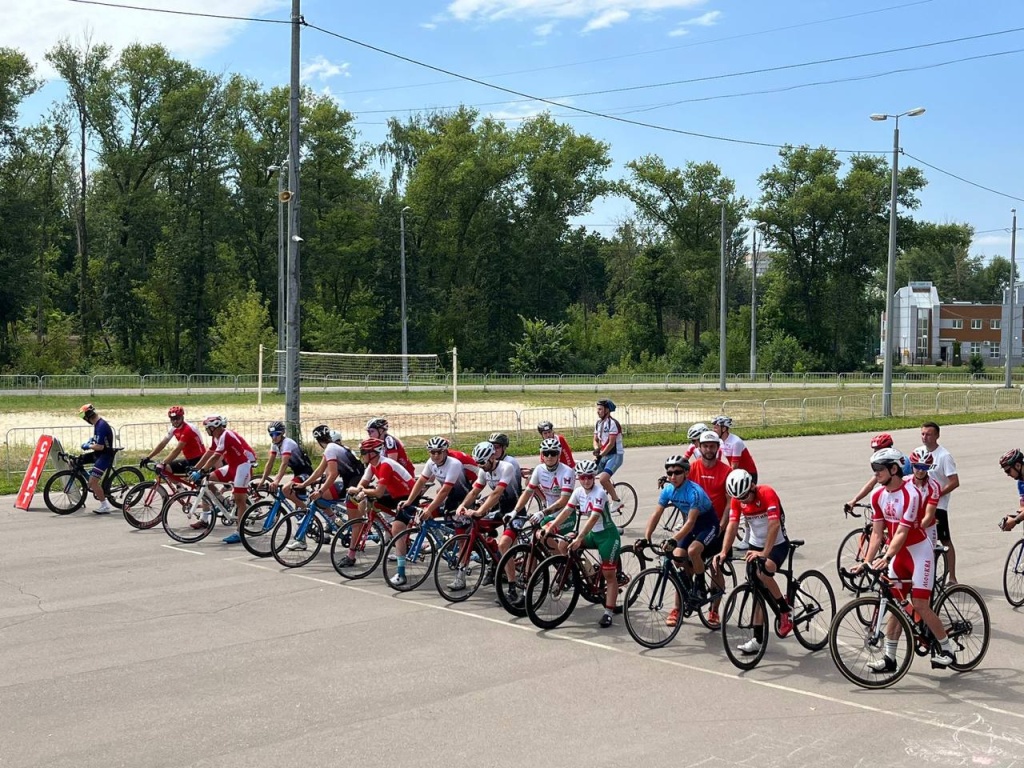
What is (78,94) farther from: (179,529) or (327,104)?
(179,529)

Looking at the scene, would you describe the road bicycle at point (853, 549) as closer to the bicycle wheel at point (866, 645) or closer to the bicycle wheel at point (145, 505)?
the bicycle wheel at point (866, 645)

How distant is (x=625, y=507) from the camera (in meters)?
16.9

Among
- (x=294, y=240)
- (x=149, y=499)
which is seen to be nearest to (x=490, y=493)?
(x=149, y=499)

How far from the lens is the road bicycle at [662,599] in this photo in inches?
372

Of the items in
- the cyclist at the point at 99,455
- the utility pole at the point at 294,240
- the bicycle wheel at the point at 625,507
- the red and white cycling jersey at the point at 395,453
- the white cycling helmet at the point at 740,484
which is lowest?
the bicycle wheel at the point at 625,507

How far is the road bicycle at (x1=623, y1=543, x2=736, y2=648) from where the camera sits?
31.0ft

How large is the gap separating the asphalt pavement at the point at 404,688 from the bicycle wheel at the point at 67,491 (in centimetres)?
455

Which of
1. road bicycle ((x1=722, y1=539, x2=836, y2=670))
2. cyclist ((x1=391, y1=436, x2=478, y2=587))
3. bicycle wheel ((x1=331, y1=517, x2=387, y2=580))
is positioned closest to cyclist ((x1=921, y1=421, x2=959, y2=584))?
road bicycle ((x1=722, y1=539, x2=836, y2=670))

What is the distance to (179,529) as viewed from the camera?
14977mm

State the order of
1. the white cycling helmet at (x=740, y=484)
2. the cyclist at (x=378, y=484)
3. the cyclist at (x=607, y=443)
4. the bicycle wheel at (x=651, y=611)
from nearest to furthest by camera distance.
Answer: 1. the white cycling helmet at (x=740, y=484)
2. the bicycle wheel at (x=651, y=611)
3. the cyclist at (x=378, y=484)
4. the cyclist at (x=607, y=443)

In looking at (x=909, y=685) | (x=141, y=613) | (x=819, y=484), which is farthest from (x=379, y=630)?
(x=819, y=484)

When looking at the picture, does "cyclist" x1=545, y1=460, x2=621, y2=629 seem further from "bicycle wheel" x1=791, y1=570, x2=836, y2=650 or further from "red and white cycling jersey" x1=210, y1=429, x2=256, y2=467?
"red and white cycling jersey" x1=210, y1=429, x2=256, y2=467

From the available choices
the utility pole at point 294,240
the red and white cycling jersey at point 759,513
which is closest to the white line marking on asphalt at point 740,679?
the red and white cycling jersey at point 759,513

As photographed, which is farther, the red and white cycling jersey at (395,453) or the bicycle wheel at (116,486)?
the bicycle wheel at (116,486)
